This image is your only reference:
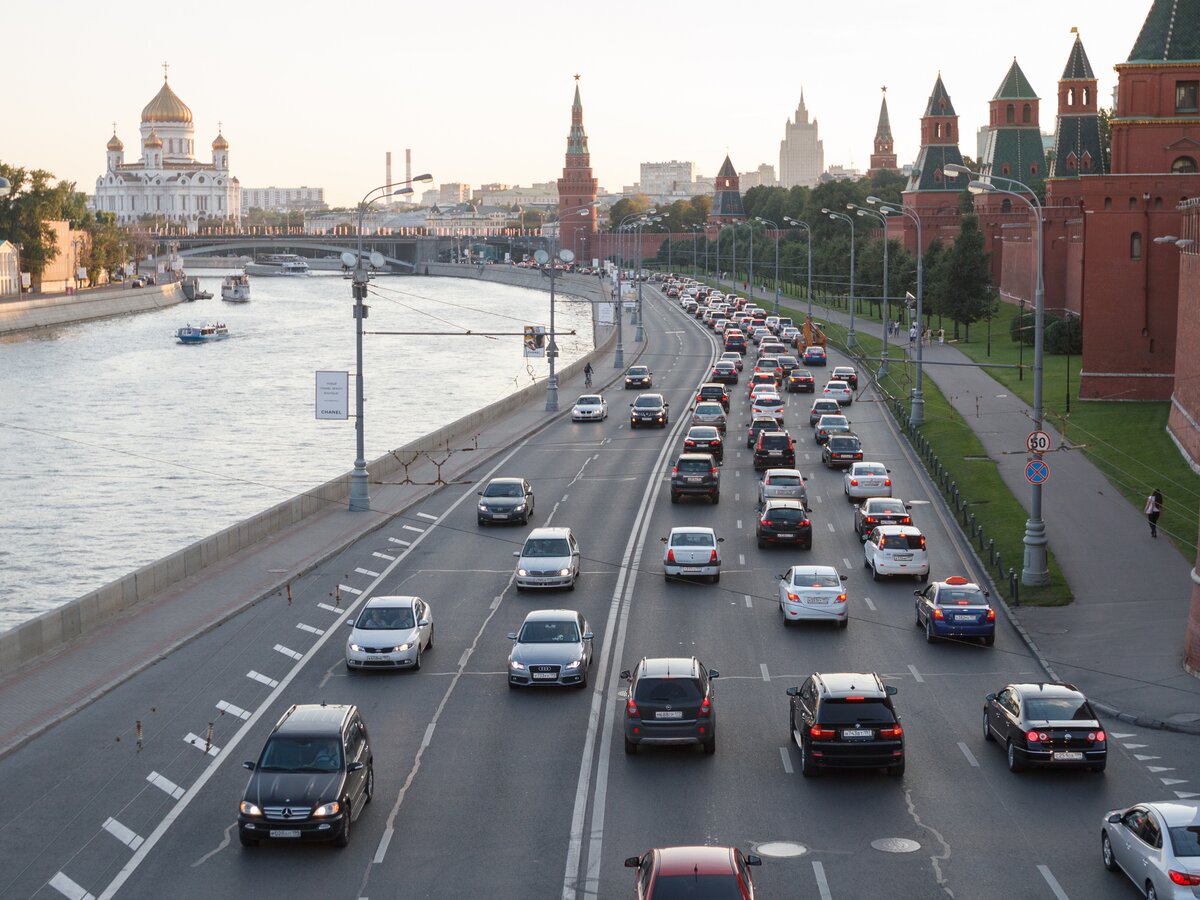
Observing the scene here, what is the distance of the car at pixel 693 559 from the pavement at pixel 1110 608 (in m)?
6.58

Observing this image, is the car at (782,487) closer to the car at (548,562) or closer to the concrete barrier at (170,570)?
the car at (548,562)

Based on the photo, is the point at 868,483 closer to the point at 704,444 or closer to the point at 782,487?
the point at 782,487

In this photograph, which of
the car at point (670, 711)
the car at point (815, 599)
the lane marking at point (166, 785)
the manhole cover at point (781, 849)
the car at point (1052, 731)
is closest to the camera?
the manhole cover at point (781, 849)

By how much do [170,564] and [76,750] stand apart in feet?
38.5

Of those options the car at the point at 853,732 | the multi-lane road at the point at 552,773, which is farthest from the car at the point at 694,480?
the car at the point at 853,732

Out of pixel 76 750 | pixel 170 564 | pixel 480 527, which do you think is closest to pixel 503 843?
pixel 76 750

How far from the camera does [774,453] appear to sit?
52719 millimetres

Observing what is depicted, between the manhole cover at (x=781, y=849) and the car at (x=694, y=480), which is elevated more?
the car at (x=694, y=480)

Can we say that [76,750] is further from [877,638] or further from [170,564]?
[877,638]

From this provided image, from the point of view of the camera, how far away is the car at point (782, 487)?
4397 centimetres

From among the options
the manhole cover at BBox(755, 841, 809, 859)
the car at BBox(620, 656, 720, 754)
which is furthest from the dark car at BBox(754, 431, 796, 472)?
the manhole cover at BBox(755, 841, 809, 859)

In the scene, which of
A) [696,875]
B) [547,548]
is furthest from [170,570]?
[696,875]

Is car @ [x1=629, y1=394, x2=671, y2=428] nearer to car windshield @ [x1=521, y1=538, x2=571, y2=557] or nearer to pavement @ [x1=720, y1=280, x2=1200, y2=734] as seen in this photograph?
pavement @ [x1=720, y1=280, x2=1200, y2=734]

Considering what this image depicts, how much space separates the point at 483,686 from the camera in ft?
90.1
